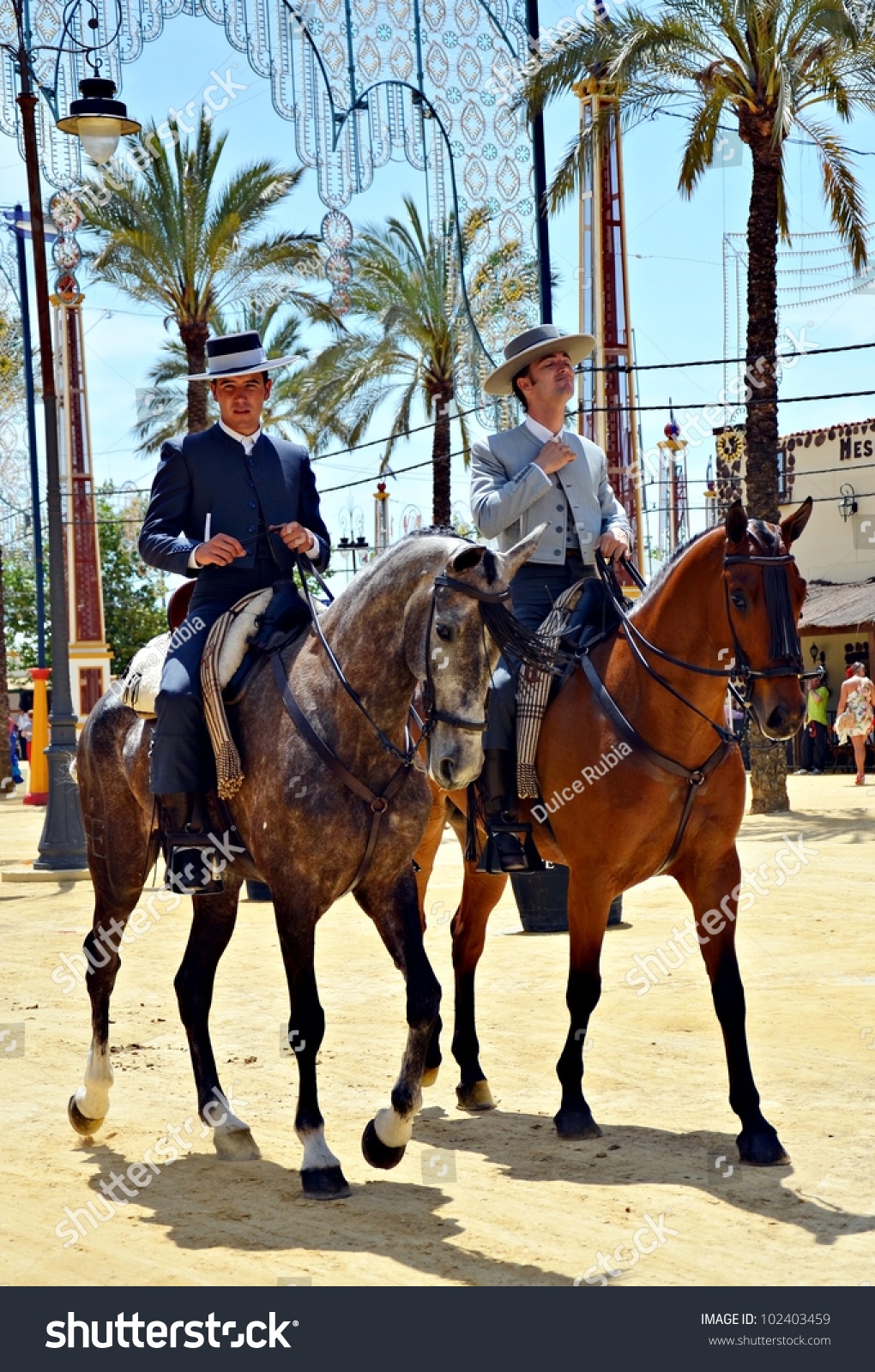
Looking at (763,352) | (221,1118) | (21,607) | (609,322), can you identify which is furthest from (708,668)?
(21,607)

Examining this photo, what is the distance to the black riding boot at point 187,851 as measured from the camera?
6.29 meters

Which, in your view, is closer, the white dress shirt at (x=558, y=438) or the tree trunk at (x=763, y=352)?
the white dress shirt at (x=558, y=438)

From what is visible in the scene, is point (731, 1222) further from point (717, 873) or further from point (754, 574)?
point (754, 574)

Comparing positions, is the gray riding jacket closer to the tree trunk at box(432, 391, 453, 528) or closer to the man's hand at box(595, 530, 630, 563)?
the man's hand at box(595, 530, 630, 563)

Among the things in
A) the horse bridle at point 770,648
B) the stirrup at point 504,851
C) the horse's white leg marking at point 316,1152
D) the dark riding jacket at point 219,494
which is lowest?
the horse's white leg marking at point 316,1152

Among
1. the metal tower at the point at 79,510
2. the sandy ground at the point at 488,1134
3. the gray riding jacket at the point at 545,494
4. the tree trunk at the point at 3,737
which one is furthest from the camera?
the tree trunk at the point at 3,737

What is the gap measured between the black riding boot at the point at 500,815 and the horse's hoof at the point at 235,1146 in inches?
61.0

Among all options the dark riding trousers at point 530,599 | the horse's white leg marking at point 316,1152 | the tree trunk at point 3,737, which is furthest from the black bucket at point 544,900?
the tree trunk at point 3,737

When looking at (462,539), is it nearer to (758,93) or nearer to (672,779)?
(672,779)

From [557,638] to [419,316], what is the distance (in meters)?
22.0

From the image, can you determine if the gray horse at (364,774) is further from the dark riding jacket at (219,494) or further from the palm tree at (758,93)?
the palm tree at (758,93)

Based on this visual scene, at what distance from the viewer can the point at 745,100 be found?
19.3 meters

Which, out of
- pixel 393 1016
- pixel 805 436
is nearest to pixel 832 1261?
pixel 393 1016

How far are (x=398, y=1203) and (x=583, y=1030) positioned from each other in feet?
4.18
